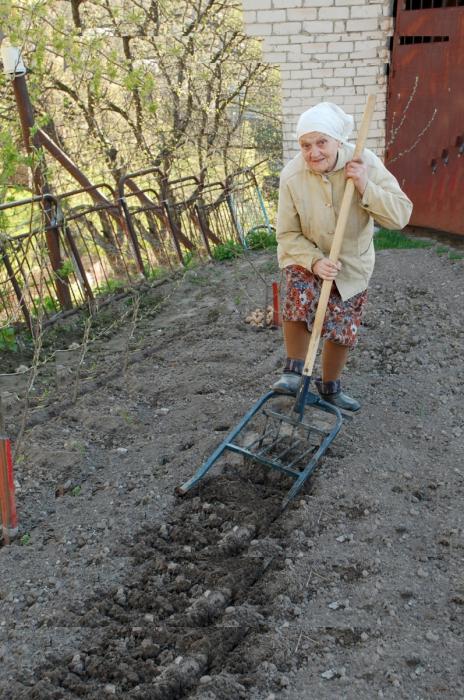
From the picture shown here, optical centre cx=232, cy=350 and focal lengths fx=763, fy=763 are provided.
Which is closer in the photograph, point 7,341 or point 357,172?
point 357,172

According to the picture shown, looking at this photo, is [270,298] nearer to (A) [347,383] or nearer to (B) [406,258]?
(B) [406,258]

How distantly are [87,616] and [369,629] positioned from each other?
997mm

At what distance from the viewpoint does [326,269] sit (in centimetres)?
348

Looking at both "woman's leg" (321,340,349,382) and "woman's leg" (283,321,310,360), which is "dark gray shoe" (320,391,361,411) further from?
"woman's leg" (283,321,310,360)

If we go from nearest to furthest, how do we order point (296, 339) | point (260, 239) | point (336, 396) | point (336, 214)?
1. point (336, 214)
2. point (296, 339)
3. point (336, 396)
4. point (260, 239)

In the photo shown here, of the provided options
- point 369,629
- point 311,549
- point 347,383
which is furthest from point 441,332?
point 369,629

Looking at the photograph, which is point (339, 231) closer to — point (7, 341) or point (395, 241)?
point (7, 341)

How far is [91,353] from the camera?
5.75 metres

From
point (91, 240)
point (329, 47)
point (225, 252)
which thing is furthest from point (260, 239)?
point (329, 47)

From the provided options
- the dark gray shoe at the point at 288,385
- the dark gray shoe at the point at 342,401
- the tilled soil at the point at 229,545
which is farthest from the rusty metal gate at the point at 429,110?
the dark gray shoe at the point at 288,385

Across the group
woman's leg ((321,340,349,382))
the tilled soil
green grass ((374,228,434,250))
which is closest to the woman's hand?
woman's leg ((321,340,349,382))

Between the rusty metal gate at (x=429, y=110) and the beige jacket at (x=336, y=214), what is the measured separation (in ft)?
14.9

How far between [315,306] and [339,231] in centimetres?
52

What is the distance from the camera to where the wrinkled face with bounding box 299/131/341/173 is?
3352 mm
